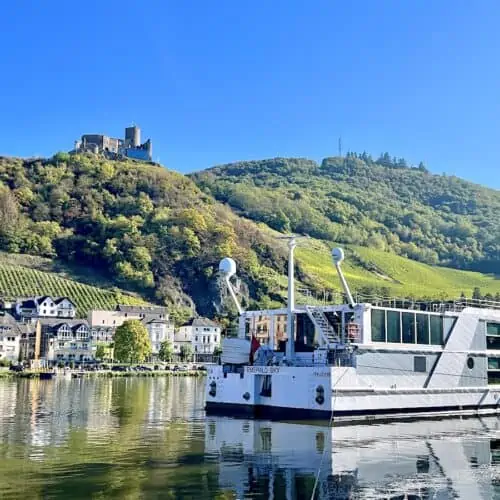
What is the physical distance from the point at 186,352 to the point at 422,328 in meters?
95.2

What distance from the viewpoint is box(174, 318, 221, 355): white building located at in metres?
136

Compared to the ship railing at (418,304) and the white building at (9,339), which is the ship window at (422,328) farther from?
the white building at (9,339)

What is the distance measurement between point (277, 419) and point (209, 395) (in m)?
5.40

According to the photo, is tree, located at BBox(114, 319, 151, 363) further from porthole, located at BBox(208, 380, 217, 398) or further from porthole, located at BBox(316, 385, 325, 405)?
porthole, located at BBox(316, 385, 325, 405)

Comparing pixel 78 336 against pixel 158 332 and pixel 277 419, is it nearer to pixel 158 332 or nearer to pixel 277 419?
pixel 158 332

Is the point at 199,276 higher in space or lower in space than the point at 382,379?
higher

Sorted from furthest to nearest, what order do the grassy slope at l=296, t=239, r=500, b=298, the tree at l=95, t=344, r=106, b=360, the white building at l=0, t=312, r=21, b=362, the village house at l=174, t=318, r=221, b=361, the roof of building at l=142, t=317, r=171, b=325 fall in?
the grassy slope at l=296, t=239, r=500, b=298
the village house at l=174, t=318, r=221, b=361
the roof of building at l=142, t=317, r=171, b=325
the tree at l=95, t=344, r=106, b=360
the white building at l=0, t=312, r=21, b=362

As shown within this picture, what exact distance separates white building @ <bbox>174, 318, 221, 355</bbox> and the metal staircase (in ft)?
→ 323

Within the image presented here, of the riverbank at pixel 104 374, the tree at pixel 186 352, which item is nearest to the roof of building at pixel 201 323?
the tree at pixel 186 352

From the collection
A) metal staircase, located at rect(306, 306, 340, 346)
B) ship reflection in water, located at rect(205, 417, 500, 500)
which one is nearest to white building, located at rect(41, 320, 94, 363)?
metal staircase, located at rect(306, 306, 340, 346)

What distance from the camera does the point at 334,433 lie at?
30.0m

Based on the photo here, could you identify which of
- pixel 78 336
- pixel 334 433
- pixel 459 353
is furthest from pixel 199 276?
pixel 334 433

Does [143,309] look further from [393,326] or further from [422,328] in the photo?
[393,326]

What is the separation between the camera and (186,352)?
130750 mm
